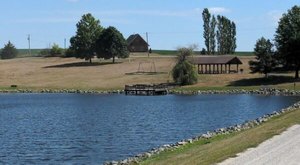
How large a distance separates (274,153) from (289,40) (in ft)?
281

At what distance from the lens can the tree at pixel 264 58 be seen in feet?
346

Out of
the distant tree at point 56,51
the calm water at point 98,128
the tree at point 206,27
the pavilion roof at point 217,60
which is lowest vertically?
the calm water at point 98,128

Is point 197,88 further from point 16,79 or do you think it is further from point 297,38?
point 16,79

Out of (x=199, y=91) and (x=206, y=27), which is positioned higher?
(x=206, y=27)

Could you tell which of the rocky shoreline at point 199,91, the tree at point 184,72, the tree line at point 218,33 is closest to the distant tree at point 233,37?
the tree line at point 218,33

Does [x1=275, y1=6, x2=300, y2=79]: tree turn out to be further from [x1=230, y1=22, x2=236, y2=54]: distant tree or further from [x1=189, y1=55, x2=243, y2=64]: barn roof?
[x1=230, y1=22, x2=236, y2=54]: distant tree

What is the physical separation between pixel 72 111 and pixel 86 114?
5.55 metres

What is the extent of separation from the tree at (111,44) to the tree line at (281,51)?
48438 mm

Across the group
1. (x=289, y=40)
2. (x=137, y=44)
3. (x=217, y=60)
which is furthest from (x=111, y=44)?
(x=289, y=40)

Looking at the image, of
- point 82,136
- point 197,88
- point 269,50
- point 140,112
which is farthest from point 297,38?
point 82,136

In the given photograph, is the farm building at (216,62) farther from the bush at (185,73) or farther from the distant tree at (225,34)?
the distant tree at (225,34)

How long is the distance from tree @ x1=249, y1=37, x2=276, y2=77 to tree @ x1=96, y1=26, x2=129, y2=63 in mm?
50232

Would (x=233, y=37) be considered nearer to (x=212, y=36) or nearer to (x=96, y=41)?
(x=212, y=36)

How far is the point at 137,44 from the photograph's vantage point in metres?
192
